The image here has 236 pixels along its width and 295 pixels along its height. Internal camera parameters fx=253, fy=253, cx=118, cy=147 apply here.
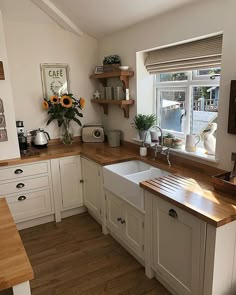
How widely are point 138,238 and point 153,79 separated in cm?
173

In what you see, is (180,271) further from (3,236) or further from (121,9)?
(121,9)

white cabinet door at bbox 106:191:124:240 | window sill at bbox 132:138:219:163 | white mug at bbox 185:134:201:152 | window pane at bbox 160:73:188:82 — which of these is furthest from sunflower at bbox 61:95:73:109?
white mug at bbox 185:134:201:152

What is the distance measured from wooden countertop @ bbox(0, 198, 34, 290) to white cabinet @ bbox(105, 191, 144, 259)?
1.05 meters

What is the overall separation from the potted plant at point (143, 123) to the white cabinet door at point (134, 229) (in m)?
0.88

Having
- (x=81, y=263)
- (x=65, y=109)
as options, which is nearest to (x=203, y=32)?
(x=65, y=109)

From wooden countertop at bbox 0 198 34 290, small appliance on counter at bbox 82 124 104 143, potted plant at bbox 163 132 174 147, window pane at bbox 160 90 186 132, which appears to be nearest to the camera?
wooden countertop at bbox 0 198 34 290

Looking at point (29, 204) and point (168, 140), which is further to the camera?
point (29, 204)

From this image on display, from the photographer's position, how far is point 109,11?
101 inches

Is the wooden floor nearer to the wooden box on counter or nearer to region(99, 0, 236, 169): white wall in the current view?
the wooden box on counter

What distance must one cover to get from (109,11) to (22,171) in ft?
6.17

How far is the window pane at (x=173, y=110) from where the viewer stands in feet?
8.48

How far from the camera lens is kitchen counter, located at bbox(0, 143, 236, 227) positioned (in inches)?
56.8

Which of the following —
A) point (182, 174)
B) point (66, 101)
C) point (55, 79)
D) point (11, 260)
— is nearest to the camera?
point (11, 260)

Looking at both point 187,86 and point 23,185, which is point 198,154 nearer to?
point 187,86
